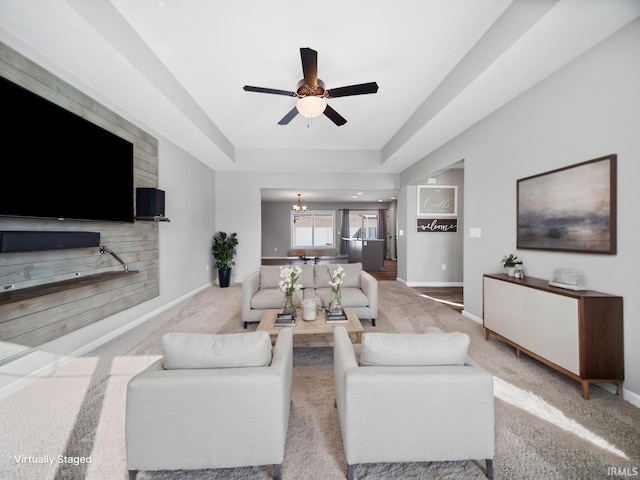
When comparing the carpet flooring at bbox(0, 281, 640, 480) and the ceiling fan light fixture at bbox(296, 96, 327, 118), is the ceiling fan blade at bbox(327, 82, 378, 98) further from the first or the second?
the carpet flooring at bbox(0, 281, 640, 480)

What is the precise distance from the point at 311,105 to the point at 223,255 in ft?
12.9

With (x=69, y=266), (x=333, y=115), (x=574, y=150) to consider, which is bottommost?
(x=69, y=266)

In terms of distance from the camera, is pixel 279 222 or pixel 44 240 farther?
pixel 279 222

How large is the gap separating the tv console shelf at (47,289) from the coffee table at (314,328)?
1.62 meters

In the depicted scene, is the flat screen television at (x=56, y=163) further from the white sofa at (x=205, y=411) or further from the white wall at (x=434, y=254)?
the white wall at (x=434, y=254)

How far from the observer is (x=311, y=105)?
2580 mm

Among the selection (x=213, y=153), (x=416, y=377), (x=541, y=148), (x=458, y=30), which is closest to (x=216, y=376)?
(x=416, y=377)

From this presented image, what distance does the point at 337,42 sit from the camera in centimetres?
235

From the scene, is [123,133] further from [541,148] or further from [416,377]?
[541,148]

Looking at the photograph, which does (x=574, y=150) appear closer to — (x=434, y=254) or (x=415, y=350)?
(x=415, y=350)

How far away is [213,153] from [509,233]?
4.76 meters

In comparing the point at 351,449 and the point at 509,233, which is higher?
the point at 509,233

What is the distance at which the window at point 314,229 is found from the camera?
10.4m

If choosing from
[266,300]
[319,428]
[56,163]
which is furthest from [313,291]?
[56,163]
